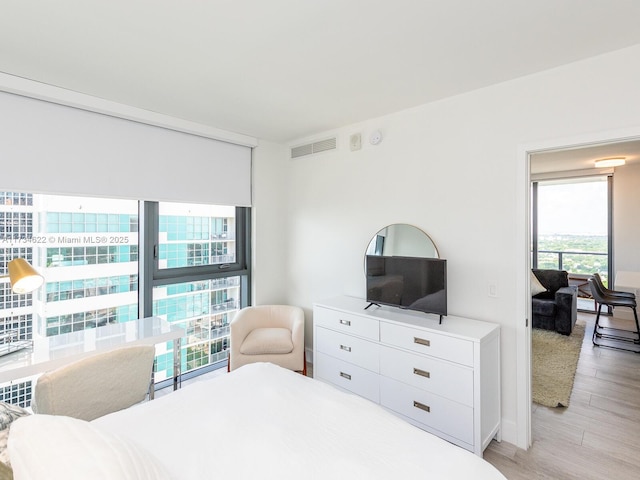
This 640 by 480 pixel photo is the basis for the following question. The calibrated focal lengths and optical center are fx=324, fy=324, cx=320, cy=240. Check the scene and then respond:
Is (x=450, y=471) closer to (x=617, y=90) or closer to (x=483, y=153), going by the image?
(x=483, y=153)

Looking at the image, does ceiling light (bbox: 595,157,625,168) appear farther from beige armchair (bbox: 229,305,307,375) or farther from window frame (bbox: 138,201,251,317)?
window frame (bbox: 138,201,251,317)

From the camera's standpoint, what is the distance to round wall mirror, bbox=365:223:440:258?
9.07ft

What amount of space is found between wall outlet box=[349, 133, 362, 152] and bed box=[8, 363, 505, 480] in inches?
90.5

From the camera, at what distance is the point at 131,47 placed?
6.22 ft

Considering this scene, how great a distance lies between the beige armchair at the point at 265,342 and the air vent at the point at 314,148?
1.78m

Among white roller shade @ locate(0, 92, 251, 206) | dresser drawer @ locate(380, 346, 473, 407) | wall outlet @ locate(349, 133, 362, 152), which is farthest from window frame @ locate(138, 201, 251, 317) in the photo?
dresser drawer @ locate(380, 346, 473, 407)

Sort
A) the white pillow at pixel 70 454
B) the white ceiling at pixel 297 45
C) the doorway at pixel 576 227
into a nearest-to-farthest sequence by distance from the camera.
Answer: the white pillow at pixel 70 454 < the white ceiling at pixel 297 45 < the doorway at pixel 576 227

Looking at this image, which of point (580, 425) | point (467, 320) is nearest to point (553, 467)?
point (580, 425)

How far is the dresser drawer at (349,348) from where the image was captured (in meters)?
2.63

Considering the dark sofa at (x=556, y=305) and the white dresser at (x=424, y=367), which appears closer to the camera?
the white dresser at (x=424, y=367)

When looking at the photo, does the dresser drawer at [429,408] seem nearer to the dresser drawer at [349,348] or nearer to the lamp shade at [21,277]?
the dresser drawer at [349,348]

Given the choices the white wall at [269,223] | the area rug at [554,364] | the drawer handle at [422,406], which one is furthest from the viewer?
the white wall at [269,223]

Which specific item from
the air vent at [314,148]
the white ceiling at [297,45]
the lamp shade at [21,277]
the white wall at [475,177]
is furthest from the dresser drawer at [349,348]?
the lamp shade at [21,277]

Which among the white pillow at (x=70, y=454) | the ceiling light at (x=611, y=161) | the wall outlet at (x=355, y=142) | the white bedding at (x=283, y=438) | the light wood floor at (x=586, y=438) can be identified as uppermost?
the ceiling light at (x=611, y=161)
